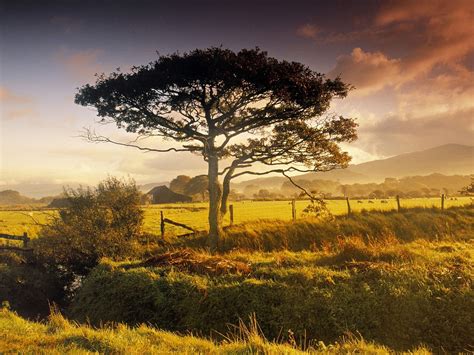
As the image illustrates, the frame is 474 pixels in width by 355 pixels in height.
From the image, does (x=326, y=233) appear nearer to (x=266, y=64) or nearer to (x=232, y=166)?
(x=232, y=166)

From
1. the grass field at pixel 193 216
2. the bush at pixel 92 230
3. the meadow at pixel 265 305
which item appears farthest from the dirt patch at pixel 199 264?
the grass field at pixel 193 216

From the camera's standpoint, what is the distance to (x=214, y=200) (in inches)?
774

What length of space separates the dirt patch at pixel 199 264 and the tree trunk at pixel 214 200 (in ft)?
15.8

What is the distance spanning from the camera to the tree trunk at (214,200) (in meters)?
19.6

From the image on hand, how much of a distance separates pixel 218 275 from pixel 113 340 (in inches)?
207

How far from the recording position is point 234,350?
6.37 m

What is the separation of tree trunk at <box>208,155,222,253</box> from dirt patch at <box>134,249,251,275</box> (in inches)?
190

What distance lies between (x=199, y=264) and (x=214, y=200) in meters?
7.06

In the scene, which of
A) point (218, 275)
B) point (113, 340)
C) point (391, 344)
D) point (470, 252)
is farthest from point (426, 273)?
point (113, 340)

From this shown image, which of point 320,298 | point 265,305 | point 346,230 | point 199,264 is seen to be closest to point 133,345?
point 265,305

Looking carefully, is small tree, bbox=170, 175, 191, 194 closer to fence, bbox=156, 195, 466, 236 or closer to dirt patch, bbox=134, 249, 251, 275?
fence, bbox=156, 195, 466, 236

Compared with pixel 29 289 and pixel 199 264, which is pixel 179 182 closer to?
pixel 29 289

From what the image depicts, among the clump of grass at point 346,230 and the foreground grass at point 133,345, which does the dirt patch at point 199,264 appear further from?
the clump of grass at point 346,230

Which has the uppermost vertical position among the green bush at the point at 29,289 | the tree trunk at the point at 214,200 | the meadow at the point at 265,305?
the tree trunk at the point at 214,200
